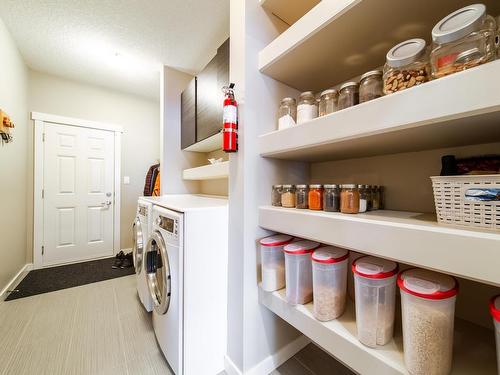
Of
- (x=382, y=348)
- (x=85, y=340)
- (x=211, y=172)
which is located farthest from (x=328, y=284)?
(x=85, y=340)

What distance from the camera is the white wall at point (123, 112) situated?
109 inches

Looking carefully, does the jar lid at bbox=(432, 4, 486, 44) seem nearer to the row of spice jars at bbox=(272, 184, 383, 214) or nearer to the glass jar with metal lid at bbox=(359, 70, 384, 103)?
the glass jar with metal lid at bbox=(359, 70, 384, 103)

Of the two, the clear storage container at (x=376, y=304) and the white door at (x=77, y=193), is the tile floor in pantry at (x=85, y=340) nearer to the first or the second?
the clear storage container at (x=376, y=304)

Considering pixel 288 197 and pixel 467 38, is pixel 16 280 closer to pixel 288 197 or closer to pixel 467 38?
pixel 288 197

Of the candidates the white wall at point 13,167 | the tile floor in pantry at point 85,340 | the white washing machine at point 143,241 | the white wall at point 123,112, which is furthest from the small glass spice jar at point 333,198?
the white wall at point 123,112

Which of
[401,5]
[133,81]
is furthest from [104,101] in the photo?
[401,5]

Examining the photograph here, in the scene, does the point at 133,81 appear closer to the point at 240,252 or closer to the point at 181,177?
the point at 181,177

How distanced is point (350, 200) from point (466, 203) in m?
0.34

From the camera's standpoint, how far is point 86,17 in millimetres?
1818

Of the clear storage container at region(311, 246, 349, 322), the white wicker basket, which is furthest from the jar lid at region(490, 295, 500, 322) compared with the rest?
the clear storage container at region(311, 246, 349, 322)

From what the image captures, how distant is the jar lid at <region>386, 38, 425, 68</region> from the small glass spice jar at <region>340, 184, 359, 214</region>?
1.52 ft

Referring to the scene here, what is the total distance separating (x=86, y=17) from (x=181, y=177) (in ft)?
5.79

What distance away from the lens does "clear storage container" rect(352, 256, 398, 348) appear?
0.73 metres

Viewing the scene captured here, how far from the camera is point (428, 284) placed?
636 millimetres
